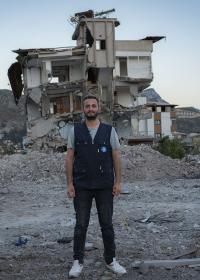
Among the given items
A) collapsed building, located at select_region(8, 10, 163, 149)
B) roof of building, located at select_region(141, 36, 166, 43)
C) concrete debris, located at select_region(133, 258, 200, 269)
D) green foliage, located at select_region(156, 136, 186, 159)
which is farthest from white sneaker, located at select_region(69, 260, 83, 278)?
roof of building, located at select_region(141, 36, 166, 43)

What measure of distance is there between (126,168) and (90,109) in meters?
15.3

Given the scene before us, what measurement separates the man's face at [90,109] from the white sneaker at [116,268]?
152 centimetres

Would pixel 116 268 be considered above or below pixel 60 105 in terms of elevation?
below

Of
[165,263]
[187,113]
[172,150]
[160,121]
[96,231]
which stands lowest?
[172,150]

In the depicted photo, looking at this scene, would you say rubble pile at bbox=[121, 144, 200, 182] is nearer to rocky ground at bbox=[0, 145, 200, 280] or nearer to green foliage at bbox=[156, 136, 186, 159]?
rocky ground at bbox=[0, 145, 200, 280]

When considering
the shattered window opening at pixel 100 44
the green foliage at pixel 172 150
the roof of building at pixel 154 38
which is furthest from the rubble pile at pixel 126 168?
the roof of building at pixel 154 38

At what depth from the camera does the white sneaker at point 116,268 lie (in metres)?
5.20

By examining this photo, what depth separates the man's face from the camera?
5.17m

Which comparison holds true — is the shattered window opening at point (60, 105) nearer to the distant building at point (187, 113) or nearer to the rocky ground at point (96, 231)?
the rocky ground at point (96, 231)

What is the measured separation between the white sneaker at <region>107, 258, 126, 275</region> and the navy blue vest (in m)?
0.81

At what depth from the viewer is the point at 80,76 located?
44.1 metres

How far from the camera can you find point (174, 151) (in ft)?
114

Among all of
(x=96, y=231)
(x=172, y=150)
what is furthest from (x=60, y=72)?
(x=96, y=231)

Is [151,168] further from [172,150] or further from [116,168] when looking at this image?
[116,168]
